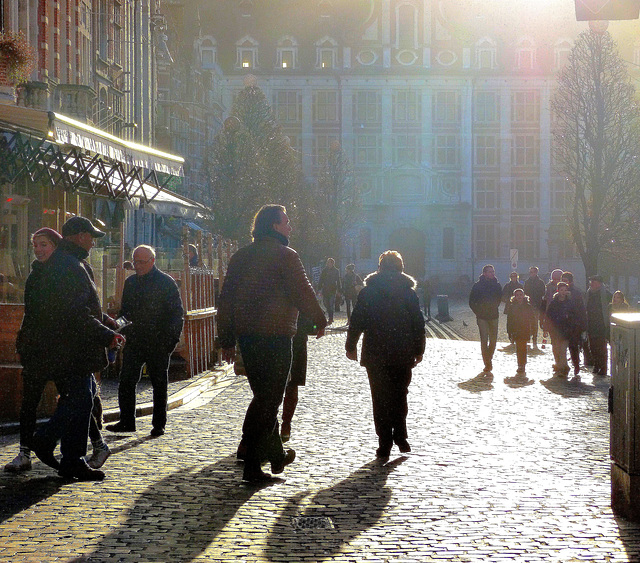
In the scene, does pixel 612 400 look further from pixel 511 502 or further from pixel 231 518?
pixel 231 518

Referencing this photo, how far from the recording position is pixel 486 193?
270 ft

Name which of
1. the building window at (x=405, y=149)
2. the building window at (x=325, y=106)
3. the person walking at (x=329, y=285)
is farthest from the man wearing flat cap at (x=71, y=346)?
the building window at (x=325, y=106)

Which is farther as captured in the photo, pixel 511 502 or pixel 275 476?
pixel 275 476

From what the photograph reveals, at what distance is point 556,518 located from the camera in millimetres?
7164

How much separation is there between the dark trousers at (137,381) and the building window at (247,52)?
247 feet

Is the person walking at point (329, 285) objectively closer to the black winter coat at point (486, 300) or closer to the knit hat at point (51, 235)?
the black winter coat at point (486, 300)

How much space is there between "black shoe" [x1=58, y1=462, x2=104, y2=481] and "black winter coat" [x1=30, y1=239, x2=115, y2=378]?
638 millimetres

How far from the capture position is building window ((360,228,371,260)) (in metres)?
80.9

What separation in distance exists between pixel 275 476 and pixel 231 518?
1.64 m

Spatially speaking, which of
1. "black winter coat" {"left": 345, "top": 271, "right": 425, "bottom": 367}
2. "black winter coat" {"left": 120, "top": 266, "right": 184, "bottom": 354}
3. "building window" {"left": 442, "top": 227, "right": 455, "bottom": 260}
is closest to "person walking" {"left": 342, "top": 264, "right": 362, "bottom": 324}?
"black winter coat" {"left": 120, "top": 266, "right": 184, "bottom": 354}

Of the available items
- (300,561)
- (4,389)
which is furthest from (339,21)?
(300,561)

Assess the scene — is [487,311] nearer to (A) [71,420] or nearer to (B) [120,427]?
(B) [120,427]

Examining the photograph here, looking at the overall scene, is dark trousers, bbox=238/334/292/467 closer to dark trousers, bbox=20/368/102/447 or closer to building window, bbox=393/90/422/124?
dark trousers, bbox=20/368/102/447

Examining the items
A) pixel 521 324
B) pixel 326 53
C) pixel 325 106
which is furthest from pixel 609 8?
pixel 326 53
